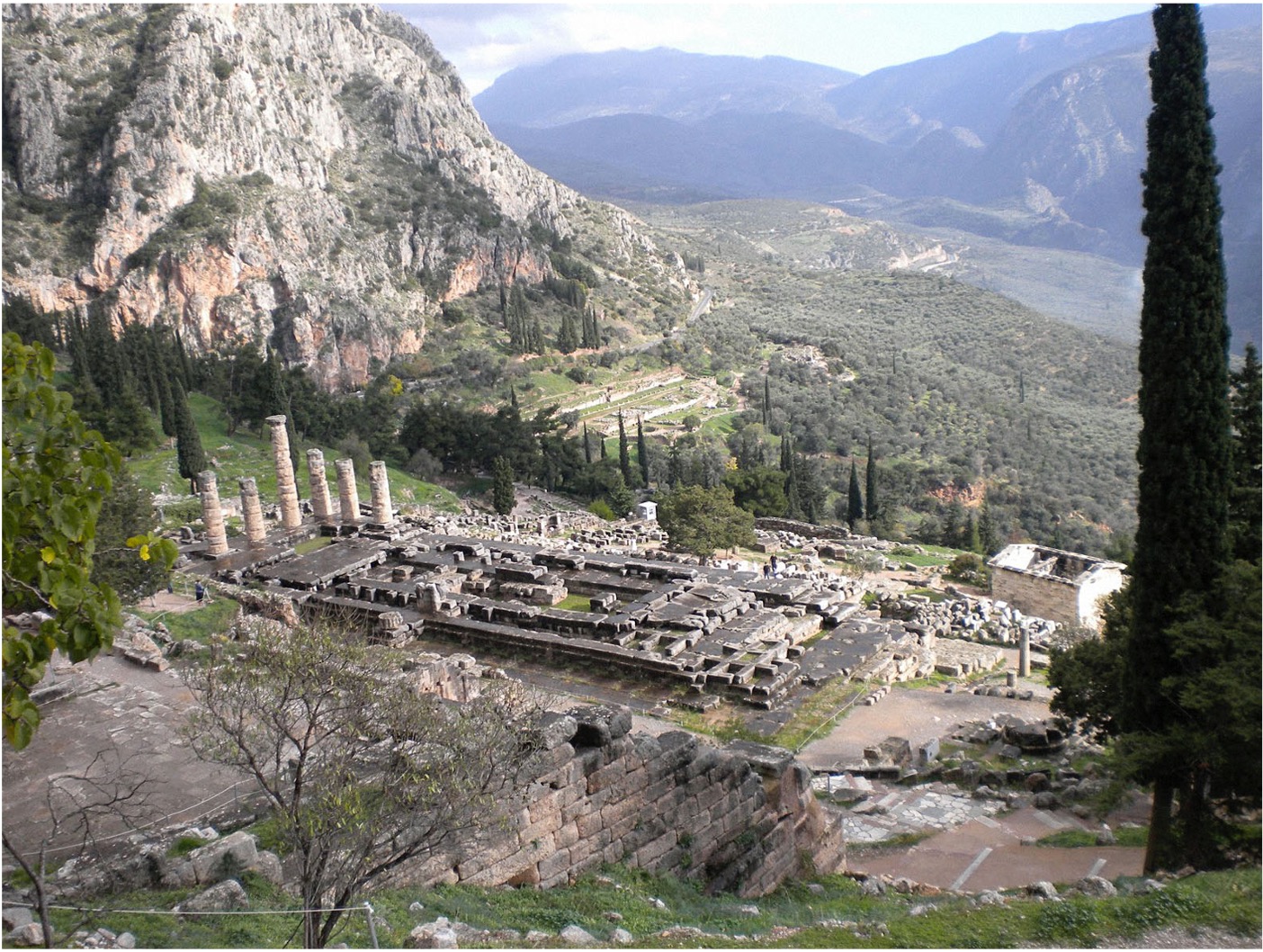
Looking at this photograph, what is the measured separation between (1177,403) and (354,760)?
11558 mm

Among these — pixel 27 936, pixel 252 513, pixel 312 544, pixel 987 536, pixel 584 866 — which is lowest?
pixel 987 536

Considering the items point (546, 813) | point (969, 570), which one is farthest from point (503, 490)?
point (546, 813)

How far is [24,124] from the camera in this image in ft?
292

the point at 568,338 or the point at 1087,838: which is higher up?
the point at 568,338

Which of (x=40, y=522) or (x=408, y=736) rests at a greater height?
(x=40, y=522)

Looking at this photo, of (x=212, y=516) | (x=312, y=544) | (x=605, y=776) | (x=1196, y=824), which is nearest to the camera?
(x=605, y=776)

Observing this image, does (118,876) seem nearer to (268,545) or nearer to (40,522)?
(40,522)

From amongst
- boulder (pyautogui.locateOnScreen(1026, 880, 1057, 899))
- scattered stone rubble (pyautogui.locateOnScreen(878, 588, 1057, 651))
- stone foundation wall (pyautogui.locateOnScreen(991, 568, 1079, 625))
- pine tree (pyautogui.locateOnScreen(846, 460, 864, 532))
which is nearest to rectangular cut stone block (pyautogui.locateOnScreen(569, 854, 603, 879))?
boulder (pyautogui.locateOnScreen(1026, 880, 1057, 899))

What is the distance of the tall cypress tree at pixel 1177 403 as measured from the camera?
1245 centimetres

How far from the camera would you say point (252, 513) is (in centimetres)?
3372

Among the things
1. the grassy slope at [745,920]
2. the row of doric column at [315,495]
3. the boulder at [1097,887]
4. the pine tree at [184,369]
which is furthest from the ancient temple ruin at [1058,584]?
the pine tree at [184,369]

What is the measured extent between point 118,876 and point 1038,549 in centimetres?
3884

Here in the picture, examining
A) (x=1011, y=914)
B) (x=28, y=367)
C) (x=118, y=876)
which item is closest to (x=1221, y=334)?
(x=1011, y=914)

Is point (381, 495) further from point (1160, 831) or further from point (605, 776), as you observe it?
point (1160, 831)
